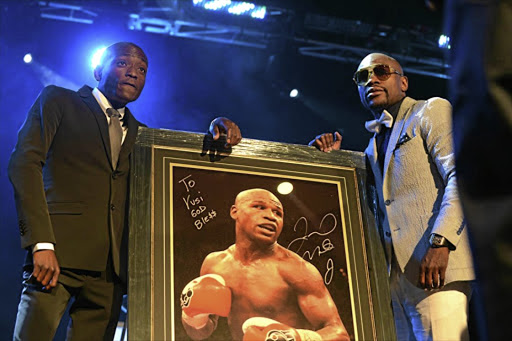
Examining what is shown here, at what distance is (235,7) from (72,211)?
4.06 meters

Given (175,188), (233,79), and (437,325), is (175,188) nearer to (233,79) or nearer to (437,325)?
(437,325)

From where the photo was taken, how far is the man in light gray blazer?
7.69 feet

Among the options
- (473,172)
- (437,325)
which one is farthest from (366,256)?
(473,172)

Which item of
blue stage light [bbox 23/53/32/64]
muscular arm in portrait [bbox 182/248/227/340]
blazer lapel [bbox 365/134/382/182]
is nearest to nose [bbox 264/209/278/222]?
muscular arm in portrait [bbox 182/248/227/340]

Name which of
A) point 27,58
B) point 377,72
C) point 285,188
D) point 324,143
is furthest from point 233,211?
point 27,58

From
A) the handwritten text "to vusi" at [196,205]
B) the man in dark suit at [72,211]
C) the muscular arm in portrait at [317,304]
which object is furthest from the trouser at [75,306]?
the muscular arm in portrait at [317,304]

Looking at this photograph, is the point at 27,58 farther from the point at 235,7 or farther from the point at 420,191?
the point at 420,191

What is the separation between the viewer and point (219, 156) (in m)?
2.53

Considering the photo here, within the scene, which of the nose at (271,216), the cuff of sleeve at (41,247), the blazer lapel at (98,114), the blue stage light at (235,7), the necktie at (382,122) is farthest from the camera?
the blue stage light at (235,7)

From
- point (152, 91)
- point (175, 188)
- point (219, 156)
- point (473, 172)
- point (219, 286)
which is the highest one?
point (152, 91)

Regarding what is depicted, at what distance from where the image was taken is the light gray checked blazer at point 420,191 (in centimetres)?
238

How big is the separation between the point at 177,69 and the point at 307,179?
4.27 m

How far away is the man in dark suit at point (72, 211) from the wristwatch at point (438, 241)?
37.4 inches

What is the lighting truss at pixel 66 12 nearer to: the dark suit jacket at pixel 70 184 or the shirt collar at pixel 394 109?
the dark suit jacket at pixel 70 184
